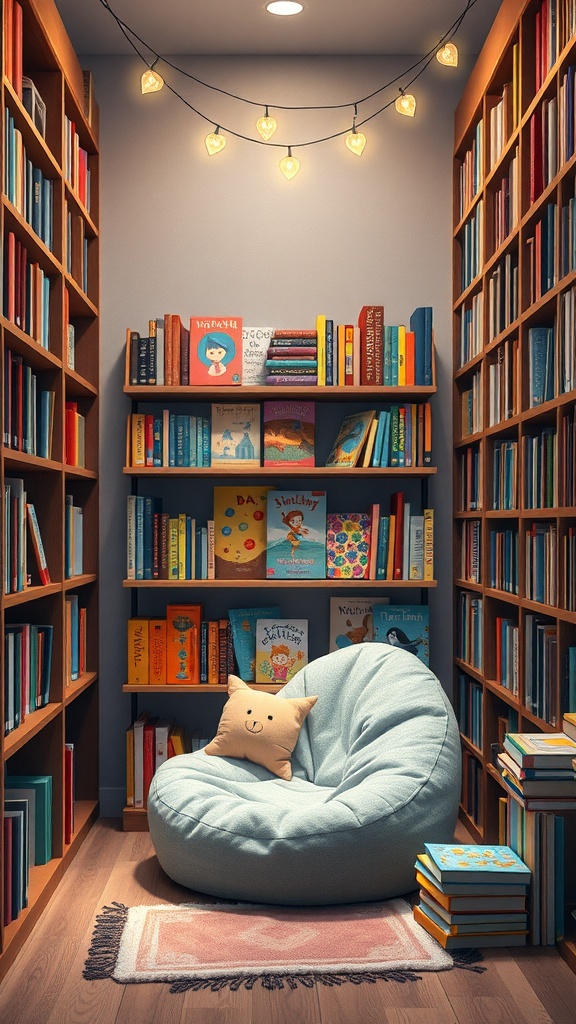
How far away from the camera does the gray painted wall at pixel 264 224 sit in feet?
12.8

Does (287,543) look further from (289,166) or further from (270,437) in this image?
(289,166)

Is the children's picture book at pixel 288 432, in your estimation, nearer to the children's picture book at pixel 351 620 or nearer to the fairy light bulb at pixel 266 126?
the children's picture book at pixel 351 620

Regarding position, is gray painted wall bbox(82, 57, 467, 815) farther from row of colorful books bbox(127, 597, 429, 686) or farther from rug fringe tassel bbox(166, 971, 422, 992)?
rug fringe tassel bbox(166, 971, 422, 992)

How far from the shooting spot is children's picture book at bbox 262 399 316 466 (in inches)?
145

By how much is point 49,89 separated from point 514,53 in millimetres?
1517

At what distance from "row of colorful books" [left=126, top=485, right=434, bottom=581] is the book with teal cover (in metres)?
1.25

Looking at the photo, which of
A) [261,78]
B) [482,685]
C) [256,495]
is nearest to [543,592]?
[482,685]

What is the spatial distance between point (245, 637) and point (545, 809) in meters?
1.59

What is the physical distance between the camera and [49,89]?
3172 mm

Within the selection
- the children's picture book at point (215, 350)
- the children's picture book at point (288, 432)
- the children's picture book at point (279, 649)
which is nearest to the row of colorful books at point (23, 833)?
the children's picture book at point (279, 649)

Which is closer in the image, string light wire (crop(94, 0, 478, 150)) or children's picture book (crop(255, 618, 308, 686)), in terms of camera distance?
children's picture book (crop(255, 618, 308, 686))

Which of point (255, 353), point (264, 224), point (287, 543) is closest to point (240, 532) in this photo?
point (287, 543)

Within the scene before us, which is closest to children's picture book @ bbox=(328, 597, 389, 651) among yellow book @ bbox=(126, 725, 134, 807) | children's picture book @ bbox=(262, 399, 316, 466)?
children's picture book @ bbox=(262, 399, 316, 466)

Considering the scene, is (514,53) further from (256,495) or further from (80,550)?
(80,550)
